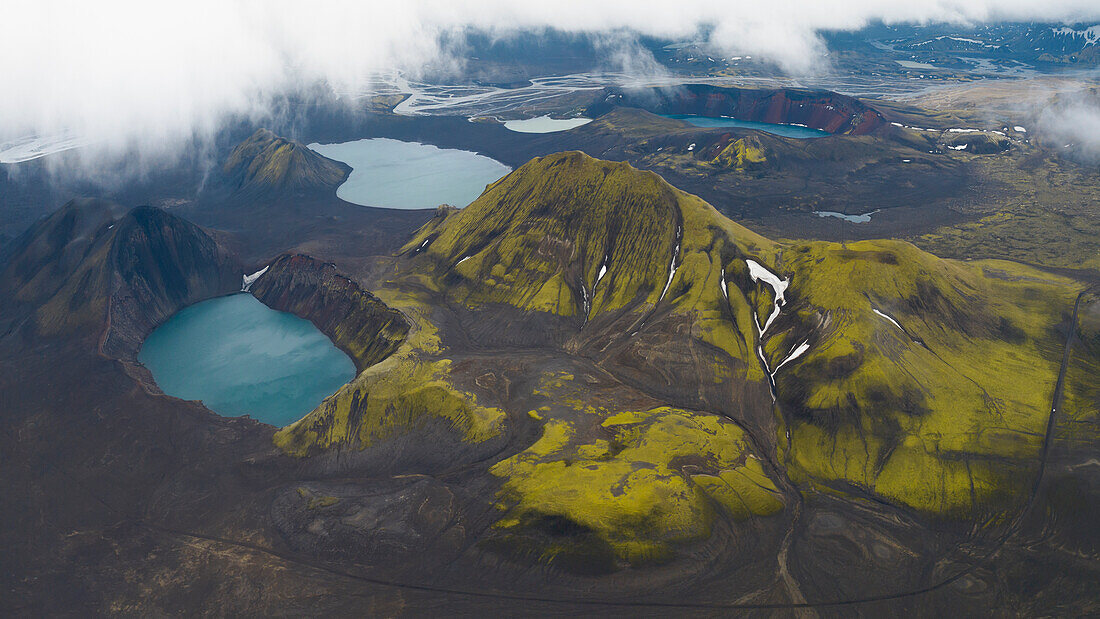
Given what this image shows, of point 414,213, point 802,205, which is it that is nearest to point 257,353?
point 414,213

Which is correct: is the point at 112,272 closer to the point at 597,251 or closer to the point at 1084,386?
the point at 597,251

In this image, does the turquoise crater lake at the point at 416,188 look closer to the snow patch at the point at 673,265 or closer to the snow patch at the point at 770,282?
the snow patch at the point at 673,265

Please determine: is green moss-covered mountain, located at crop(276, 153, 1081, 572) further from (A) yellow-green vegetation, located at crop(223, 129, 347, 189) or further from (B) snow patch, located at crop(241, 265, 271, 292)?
(A) yellow-green vegetation, located at crop(223, 129, 347, 189)

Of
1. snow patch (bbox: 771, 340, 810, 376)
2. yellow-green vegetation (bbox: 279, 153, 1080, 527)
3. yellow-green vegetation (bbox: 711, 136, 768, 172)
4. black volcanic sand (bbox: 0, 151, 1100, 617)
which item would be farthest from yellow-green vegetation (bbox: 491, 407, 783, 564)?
yellow-green vegetation (bbox: 711, 136, 768, 172)

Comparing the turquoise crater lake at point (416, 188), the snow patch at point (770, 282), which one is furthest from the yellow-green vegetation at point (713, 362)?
the turquoise crater lake at point (416, 188)

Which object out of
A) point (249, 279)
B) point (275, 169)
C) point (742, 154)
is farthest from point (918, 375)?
point (275, 169)

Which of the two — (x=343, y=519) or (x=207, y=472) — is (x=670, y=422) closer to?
(x=343, y=519)
